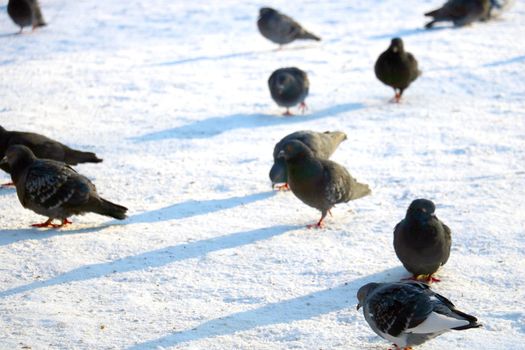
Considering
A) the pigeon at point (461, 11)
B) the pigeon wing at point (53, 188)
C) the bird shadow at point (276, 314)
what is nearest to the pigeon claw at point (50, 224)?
the pigeon wing at point (53, 188)

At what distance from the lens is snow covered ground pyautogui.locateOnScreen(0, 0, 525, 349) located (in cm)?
511

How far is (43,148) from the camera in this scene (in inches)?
303

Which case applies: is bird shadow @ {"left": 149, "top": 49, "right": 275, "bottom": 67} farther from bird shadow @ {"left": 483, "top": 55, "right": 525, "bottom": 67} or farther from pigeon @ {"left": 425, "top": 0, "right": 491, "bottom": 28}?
bird shadow @ {"left": 483, "top": 55, "right": 525, "bottom": 67}

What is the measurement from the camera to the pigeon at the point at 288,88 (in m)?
10.2

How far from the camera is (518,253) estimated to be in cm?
602

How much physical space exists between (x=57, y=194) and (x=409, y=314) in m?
3.39

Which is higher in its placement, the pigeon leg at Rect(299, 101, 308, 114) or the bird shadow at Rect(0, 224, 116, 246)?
the pigeon leg at Rect(299, 101, 308, 114)

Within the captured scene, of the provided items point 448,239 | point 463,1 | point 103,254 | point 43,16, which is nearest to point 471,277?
point 448,239

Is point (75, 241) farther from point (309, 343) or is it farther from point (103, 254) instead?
point (309, 343)

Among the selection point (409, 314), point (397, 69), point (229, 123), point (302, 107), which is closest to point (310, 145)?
point (229, 123)

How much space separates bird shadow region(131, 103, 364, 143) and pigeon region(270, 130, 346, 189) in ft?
6.18

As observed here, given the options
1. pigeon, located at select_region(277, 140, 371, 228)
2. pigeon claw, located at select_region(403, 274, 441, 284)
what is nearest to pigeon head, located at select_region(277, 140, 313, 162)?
pigeon, located at select_region(277, 140, 371, 228)

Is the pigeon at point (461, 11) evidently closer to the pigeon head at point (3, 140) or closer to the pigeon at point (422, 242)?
the pigeon head at point (3, 140)

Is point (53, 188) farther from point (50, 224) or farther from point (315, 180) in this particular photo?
point (315, 180)
